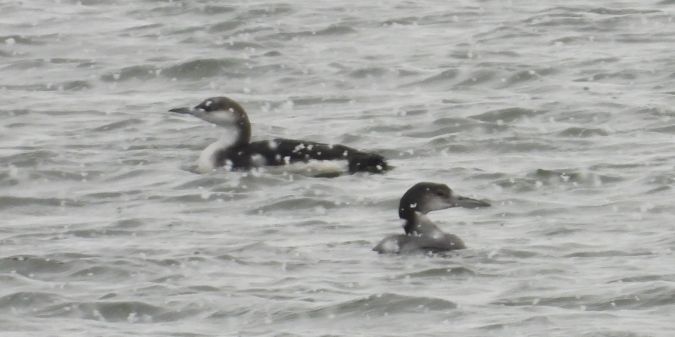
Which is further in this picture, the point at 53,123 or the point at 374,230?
the point at 53,123

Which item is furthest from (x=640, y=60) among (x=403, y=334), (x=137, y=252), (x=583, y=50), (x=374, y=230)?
(x=403, y=334)

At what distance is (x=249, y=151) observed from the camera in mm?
18484

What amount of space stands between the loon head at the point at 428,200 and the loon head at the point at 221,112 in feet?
12.8

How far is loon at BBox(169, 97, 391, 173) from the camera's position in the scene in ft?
58.7

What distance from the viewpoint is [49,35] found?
26.1 m

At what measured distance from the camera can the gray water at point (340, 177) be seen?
13.1m

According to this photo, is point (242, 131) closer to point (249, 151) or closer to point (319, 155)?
point (249, 151)

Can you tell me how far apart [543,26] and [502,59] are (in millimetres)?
2068

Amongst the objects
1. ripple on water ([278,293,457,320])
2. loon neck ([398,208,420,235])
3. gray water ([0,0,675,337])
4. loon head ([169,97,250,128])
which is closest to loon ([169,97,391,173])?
loon head ([169,97,250,128])

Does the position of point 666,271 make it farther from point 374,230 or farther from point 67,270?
point 67,270

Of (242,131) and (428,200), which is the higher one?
(428,200)

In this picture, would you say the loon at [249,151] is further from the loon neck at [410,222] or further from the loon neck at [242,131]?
the loon neck at [410,222]

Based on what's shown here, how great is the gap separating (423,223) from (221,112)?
14.8 ft

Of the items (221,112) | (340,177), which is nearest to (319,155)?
(340,177)
